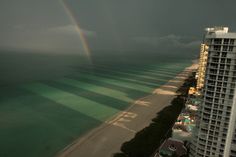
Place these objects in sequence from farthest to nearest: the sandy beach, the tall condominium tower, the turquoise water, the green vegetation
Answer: the turquoise water → the sandy beach → the green vegetation → the tall condominium tower

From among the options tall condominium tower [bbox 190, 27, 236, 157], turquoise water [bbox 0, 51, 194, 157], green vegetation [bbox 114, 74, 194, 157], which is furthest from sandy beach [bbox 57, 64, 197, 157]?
tall condominium tower [bbox 190, 27, 236, 157]

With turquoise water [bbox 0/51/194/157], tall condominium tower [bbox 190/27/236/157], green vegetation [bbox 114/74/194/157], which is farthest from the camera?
turquoise water [bbox 0/51/194/157]

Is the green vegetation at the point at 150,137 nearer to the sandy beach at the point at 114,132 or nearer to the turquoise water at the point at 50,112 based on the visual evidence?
the sandy beach at the point at 114,132

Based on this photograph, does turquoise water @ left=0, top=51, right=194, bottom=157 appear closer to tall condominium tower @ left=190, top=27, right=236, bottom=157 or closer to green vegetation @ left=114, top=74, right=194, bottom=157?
green vegetation @ left=114, top=74, right=194, bottom=157

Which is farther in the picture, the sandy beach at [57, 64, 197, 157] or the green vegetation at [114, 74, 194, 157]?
the sandy beach at [57, 64, 197, 157]

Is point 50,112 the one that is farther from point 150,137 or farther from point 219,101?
point 219,101

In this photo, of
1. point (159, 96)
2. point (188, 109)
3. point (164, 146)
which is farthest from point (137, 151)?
point (159, 96)

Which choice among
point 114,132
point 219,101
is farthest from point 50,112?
point 219,101
